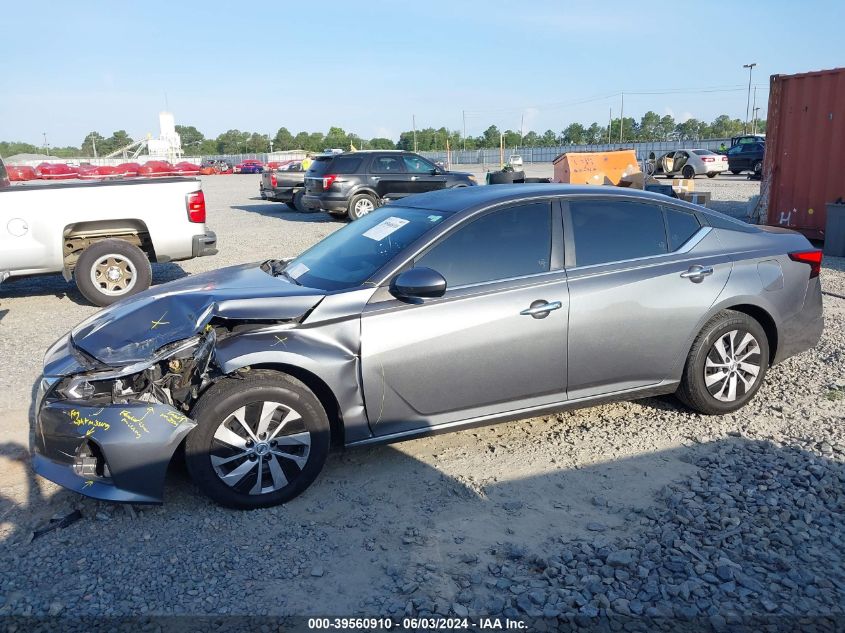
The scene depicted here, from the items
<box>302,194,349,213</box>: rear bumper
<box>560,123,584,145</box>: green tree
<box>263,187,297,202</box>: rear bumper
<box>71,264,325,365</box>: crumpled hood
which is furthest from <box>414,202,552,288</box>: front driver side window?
<box>560,123,584,145</box>: green tree

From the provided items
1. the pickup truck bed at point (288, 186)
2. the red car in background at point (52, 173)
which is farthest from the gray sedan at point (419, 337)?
the pickup truck bed at point (288, 186)

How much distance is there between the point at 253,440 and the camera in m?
3.73

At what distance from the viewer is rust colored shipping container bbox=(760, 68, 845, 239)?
11508 millimetres

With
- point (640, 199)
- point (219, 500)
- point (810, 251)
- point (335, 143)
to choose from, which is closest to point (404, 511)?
point (219, 500)

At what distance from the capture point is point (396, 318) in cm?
394

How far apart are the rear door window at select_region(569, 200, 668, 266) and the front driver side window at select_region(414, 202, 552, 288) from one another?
229 mm

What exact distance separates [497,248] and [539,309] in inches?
18.6

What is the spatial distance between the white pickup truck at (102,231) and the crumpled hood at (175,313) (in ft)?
15.9

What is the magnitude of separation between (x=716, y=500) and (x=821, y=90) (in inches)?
417

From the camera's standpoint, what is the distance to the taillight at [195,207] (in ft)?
29.8

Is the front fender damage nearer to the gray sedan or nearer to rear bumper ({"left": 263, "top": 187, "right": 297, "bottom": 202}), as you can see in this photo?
the gray sedan

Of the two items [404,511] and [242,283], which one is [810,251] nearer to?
[404,511]

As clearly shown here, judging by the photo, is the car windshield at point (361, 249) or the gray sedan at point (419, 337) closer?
the gray sedan at point (419, 337)

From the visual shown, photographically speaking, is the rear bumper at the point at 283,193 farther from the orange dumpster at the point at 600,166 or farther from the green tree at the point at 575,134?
the green tree at the point at 575,134
